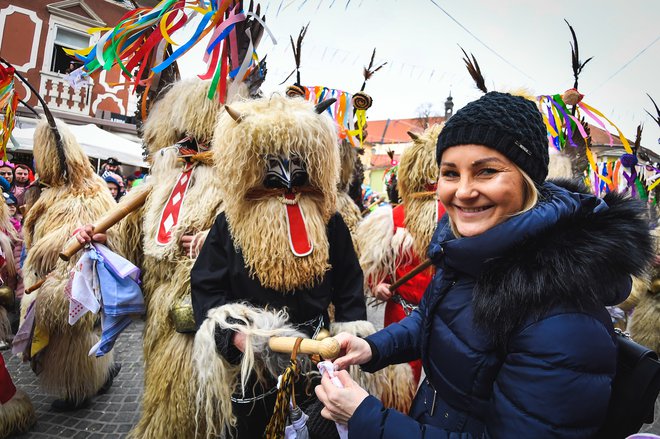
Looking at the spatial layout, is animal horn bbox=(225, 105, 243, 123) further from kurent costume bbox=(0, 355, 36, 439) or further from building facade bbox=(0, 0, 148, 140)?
building facade bbox=(0, 0, 148, 140)

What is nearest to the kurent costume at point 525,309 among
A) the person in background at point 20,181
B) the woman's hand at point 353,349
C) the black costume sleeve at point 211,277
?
the woman's hand at point 353,349

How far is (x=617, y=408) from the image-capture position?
1018mm

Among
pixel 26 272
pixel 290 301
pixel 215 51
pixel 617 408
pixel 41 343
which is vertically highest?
pixel 215 51

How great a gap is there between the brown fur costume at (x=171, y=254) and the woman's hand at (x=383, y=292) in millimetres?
1253

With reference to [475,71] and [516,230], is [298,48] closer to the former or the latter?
[475,71]

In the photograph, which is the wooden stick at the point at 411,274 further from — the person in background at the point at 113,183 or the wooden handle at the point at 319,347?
the person in background at the point at 113,183

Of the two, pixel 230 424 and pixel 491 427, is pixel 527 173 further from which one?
pixel 230 424

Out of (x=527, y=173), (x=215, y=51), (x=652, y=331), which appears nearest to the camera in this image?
(x=527, y=173)

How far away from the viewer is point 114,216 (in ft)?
7.97

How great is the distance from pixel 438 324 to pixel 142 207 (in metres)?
2.16

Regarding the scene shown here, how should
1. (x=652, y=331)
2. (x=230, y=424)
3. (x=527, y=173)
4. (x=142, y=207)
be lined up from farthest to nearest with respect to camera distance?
(x=652, y=331)
(x=142, y=207)
(x=230, y=424)
(x=527, y=173)

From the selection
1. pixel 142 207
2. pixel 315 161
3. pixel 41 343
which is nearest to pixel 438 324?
pixel 315 161

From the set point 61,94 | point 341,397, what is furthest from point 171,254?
point 61,94

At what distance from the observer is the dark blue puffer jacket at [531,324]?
893 millimetres
